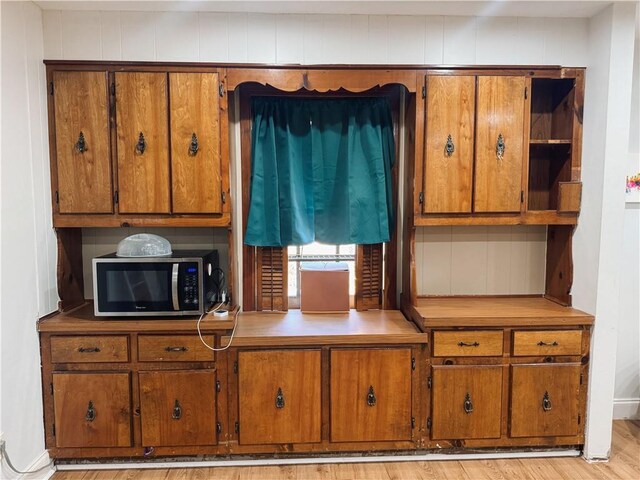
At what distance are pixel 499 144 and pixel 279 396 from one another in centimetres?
182

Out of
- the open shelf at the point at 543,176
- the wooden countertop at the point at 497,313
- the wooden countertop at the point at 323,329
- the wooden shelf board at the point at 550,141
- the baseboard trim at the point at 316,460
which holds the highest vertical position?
the wooden shelf board at the point at 550,141

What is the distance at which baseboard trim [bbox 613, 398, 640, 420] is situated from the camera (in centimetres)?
275

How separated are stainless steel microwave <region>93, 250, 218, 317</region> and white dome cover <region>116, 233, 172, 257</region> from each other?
0.09m

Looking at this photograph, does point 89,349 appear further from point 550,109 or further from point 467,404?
point 550,109

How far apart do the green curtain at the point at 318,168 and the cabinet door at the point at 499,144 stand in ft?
1.73

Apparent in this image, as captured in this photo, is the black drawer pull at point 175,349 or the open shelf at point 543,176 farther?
the open shelf at point 543,176

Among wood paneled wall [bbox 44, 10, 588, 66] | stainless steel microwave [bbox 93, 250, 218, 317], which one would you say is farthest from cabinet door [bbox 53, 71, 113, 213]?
stainless steel microwave [bbox 93, 250, 218, 317]

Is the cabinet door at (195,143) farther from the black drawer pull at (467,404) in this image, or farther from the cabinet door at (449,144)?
the black drawer pull at (467,404)

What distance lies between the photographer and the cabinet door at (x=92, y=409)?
2.17 meters

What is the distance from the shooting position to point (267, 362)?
2.20 m

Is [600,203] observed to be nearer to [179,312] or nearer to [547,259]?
[547,259]

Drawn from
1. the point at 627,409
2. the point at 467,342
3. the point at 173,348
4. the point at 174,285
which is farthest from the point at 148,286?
the point at 627,409

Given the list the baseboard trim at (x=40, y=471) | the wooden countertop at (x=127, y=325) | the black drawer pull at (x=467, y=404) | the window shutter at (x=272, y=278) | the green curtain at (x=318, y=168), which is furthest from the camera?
the window shutter at (x=272, y=278)

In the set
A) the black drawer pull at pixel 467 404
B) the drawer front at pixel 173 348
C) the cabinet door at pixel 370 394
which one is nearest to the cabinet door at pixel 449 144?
the cabinet door at pixel 370 394
